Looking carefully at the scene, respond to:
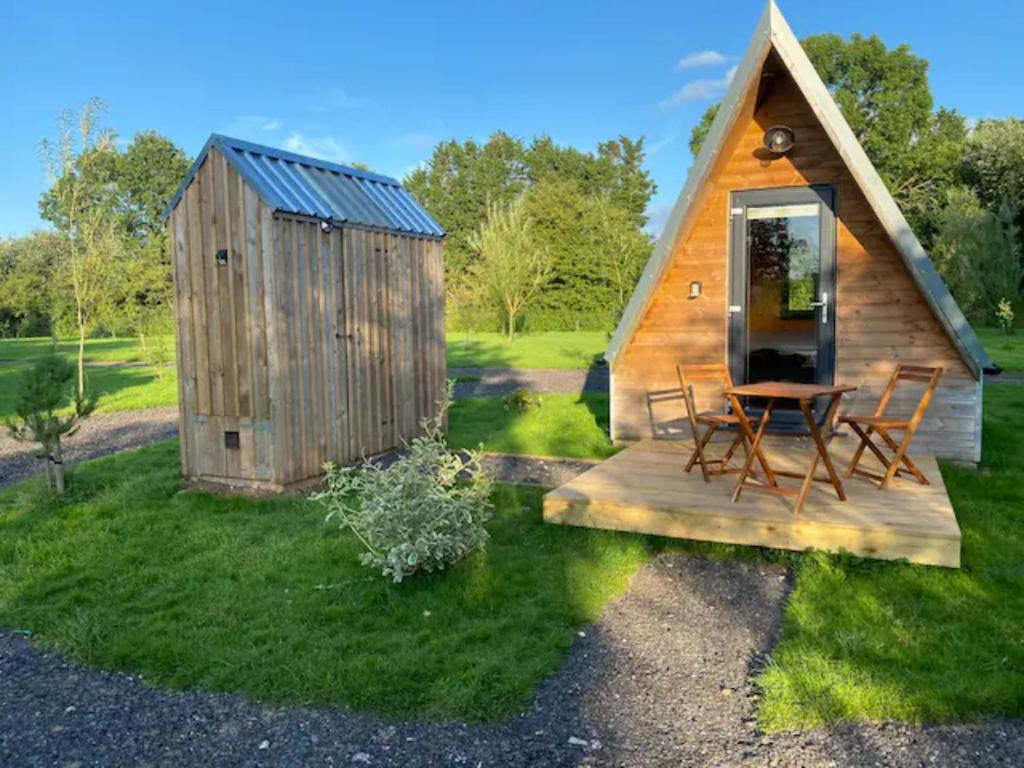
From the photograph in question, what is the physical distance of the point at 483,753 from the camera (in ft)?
9.11

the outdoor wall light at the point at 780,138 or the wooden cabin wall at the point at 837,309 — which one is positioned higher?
the outdoor wall light at the point at 780,138

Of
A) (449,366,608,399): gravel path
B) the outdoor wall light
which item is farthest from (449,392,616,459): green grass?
the outdoor wall light

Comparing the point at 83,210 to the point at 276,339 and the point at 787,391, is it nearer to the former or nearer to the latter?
the point at 276,339

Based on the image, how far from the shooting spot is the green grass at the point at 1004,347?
14.8 meters

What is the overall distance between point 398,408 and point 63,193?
7.35 meters

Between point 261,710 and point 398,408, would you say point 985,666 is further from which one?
point 398,408

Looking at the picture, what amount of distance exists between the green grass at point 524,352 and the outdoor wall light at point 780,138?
10.3 metres

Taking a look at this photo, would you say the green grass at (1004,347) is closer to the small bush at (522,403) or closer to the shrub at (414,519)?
the small bush at (522,403)

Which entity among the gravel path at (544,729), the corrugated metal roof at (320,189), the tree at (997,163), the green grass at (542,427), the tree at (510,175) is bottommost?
the gravel path at (544,729)

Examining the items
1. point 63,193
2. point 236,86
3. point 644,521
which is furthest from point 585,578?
point 236,86

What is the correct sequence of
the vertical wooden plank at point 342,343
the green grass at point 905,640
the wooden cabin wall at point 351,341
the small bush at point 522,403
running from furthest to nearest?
the small bush at point 522,403 → the vertical wooden plank at point 342,343 → the wooden cabin wall at point 351,341 → the green grass at point 905,640

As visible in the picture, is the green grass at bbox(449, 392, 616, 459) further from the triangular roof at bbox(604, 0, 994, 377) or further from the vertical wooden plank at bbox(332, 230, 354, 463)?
the triangular roof at bbox(604, 0, 994, 377)

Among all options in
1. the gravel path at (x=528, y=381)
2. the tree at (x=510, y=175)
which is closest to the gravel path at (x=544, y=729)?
the gravel path at (x=528, y=381)

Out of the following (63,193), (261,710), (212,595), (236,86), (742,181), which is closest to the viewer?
(261,710)
